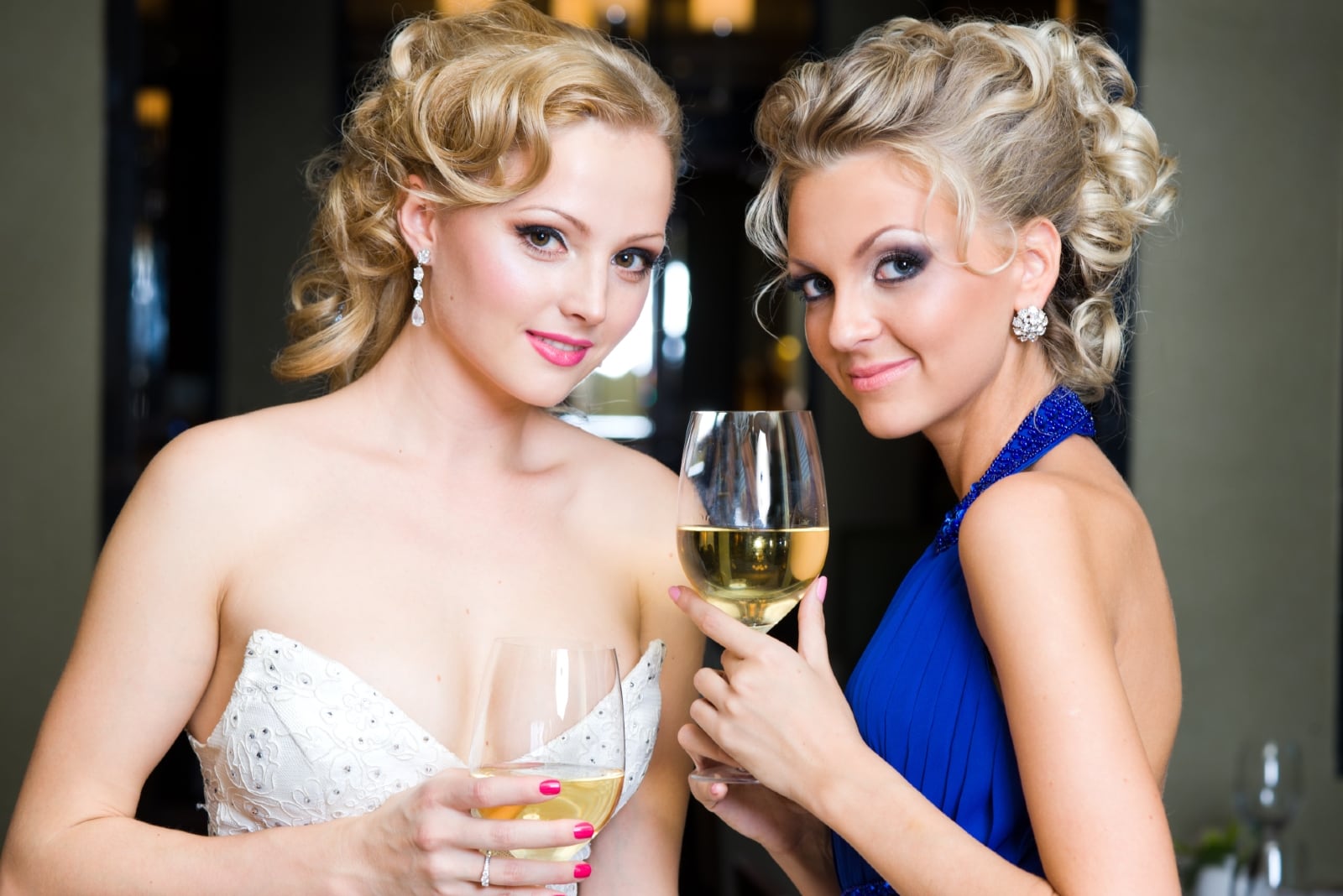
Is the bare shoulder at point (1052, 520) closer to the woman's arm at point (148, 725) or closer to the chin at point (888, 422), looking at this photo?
the chin at point (888, 422)

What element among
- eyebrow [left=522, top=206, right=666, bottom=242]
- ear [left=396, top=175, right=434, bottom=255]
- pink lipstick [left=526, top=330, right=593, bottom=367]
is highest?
eyebrow [left=522, top=206, right=666, bottom=242]

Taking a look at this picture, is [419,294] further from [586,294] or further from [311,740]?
[311,740]

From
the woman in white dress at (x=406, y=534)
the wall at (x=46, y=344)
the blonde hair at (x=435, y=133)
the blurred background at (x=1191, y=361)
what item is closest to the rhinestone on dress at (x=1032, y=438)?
the woman in white dress at (x=406, y=534)

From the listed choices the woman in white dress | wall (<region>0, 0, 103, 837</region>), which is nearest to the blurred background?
wall (<region>0, 0, 103, 837</region>)

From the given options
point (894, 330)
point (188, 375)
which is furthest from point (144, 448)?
point (894, 330)

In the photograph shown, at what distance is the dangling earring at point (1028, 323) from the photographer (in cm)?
168

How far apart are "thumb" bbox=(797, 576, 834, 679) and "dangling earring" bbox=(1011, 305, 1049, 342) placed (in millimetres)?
451

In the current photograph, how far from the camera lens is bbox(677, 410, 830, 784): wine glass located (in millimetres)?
1415

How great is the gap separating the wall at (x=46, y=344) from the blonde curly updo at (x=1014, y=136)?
295 cm

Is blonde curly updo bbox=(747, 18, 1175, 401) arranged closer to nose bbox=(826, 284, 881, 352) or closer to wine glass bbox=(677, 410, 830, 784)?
nose bbox=(826, 284, 881, 352)

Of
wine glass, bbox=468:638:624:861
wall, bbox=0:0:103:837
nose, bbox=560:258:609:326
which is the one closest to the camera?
wine glass, bbox=468:638:624:861

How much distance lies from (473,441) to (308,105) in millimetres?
6010

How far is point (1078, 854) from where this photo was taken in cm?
129

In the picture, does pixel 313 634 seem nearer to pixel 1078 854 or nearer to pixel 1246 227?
pixel 1078 854
